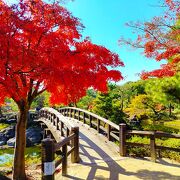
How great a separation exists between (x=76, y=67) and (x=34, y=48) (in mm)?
1577

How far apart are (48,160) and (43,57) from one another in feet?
12.7

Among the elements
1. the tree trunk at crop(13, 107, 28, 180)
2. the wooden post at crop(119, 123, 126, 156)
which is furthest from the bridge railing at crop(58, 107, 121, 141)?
the tree trunk at crop(13, 107, 28, 180)

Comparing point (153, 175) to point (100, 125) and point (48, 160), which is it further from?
point (100, 125)

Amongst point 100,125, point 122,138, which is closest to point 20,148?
point 122,138

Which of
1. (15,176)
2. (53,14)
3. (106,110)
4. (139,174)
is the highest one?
(53,14)

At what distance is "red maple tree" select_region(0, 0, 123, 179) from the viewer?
7.55m

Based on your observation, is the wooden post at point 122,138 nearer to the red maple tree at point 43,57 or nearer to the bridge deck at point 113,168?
the bridge deck at point 113,168

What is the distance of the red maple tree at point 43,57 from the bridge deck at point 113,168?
2.44 metres

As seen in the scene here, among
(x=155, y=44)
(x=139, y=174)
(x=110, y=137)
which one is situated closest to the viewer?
(x=139, y=174)

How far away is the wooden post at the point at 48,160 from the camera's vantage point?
534 cm

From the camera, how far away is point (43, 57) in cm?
808

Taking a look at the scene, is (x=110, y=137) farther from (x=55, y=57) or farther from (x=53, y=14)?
(x=53, y=14)

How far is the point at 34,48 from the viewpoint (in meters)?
8.26

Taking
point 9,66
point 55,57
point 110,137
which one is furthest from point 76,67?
point 110,137
